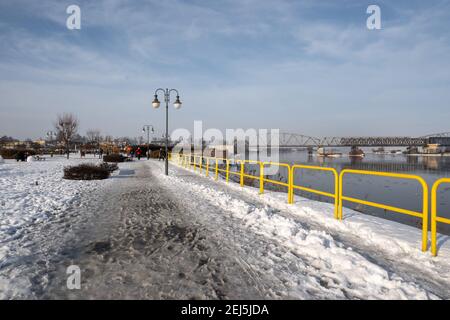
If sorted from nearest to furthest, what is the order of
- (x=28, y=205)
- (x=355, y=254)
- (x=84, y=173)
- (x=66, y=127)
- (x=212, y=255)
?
1. (x=355, y=254)
2. (x=212, y=255)
3. (x=28, y=205)
4. (x=84, y=173)
5. (x=66, y=127)

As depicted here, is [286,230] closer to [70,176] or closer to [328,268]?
[328,268]

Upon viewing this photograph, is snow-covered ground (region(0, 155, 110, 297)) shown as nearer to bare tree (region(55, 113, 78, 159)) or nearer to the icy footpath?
the icy footpath

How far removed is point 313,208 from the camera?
25.1 ft

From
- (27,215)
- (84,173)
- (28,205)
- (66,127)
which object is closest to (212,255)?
(27,215)

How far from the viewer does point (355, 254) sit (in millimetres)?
4277

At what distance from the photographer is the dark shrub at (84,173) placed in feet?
49.9

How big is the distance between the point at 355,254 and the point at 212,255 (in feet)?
7.45

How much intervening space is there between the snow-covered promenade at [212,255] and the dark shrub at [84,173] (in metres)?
7.74

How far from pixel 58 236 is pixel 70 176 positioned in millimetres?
11172

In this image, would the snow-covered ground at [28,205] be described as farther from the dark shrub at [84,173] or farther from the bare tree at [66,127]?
the bare tree at [66,127]

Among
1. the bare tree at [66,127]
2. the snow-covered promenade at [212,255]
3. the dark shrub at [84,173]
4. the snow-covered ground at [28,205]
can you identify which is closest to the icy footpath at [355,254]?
the snow-covered promenade at [212,255]

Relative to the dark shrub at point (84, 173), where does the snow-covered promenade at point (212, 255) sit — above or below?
below

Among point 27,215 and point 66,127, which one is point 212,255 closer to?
point 27,215
